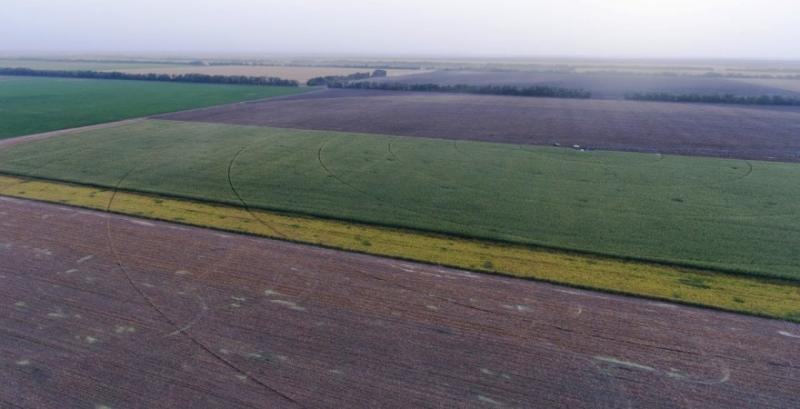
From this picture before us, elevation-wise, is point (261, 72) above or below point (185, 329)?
above

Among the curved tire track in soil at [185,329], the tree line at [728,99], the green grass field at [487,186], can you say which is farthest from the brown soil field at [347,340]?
the tree line at [728,99]

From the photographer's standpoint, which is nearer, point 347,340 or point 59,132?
point 347,340

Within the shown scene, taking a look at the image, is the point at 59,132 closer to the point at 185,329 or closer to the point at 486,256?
the point at 185,329

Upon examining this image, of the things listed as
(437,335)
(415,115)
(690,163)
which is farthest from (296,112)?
(437,335)

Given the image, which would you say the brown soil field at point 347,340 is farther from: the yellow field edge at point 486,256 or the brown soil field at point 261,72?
the brown soil field at point 261,72

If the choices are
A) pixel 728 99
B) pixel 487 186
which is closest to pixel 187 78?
pixel 487 186

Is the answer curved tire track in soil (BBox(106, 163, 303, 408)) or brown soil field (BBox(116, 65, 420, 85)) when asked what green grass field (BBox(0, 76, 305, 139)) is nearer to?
brown soil field (BBox(116, 65, 420, 85))
